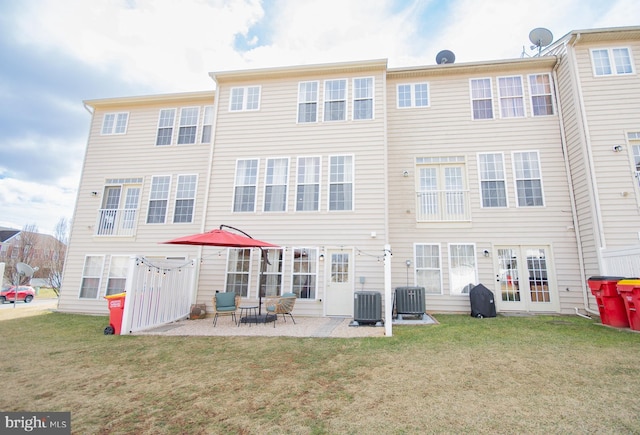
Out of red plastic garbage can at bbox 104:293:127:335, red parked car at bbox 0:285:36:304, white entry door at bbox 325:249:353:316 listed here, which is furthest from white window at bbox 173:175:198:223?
red parked car at bbox 0:285:36:304

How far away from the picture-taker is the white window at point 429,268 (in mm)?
9758

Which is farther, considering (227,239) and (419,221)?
(419,221)

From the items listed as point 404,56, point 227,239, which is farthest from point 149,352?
point 404,56

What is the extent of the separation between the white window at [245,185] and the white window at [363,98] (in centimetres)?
410

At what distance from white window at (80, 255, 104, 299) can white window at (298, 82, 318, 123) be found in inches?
370

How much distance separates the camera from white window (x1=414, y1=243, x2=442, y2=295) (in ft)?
32.0

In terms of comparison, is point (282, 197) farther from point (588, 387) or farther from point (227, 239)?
point (588, 387)

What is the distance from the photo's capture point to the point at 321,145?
33.3 feet

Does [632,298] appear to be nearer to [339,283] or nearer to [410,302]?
[410,302]

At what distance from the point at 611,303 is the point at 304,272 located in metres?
8.04

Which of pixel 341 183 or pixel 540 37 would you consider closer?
pixel 341 183

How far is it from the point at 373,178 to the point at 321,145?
222cm

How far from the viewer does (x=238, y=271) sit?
9719 millimetres

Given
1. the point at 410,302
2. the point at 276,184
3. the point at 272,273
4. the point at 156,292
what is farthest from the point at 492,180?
the point at 156,292
